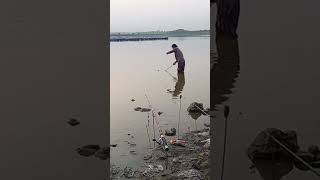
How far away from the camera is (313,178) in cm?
209

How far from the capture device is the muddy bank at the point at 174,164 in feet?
10.3

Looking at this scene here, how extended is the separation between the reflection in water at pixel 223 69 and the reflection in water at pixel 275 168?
0.41 meters

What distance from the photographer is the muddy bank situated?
314 cm

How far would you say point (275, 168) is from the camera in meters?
2.09

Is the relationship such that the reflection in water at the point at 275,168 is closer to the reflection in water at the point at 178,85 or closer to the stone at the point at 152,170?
the stone at the point at 152,170

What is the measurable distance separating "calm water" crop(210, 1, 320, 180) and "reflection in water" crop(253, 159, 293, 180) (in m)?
0.02

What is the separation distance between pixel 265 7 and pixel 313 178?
934 mm

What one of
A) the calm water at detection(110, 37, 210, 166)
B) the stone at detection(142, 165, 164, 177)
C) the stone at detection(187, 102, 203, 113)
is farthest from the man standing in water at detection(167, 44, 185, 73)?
the stone at detection(142, 165, 164, 177)

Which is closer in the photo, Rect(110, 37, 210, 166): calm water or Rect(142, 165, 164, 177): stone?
Rect(142, 165, 164, 177): stone

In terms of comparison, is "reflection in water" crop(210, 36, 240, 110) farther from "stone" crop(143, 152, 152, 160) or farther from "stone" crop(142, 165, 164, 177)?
"stone" crop(143, 152, 152, 160)
